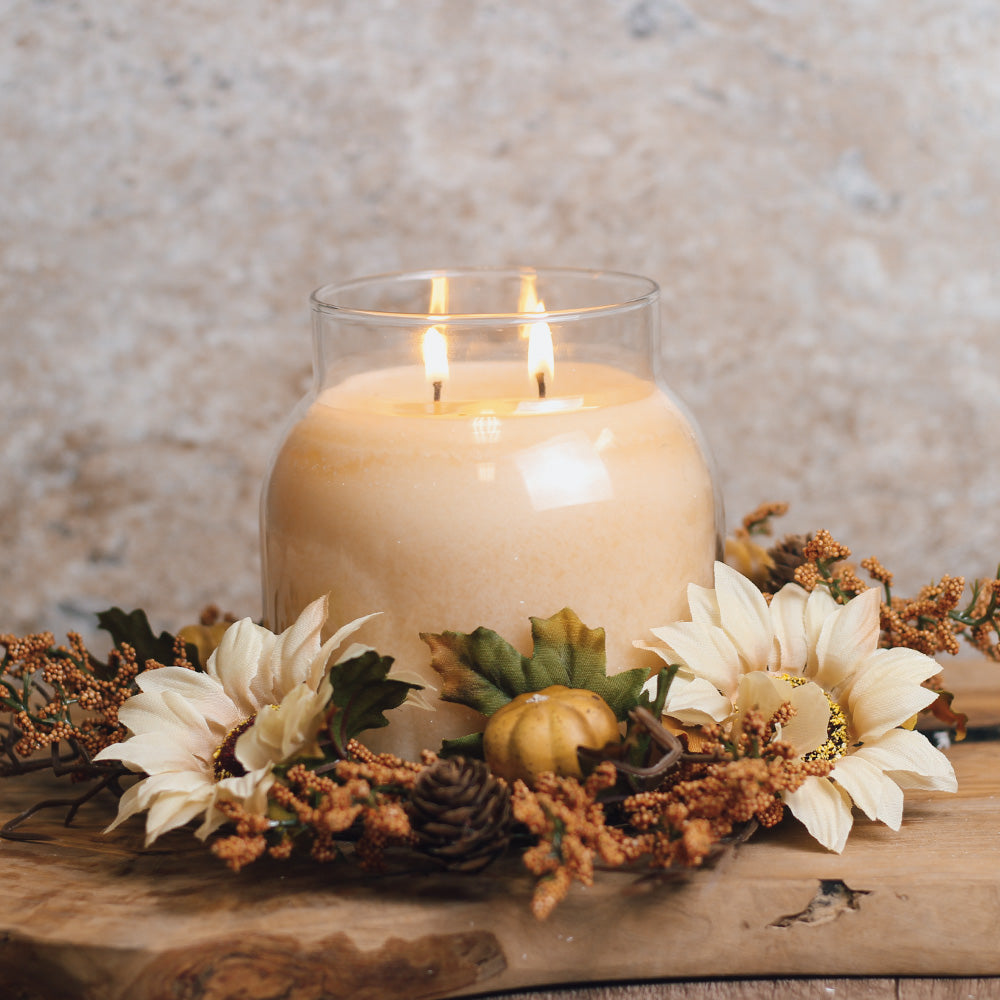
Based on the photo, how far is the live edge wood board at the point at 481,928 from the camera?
50 cm

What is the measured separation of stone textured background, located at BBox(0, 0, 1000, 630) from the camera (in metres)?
1.20

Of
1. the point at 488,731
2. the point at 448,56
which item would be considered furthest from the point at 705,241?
the point at 488,731

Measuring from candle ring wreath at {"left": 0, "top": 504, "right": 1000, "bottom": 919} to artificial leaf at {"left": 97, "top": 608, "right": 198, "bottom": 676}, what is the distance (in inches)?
0.9

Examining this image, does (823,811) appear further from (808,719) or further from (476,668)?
(476,668)

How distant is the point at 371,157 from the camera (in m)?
1.22

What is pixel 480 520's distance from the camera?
0.59 metres

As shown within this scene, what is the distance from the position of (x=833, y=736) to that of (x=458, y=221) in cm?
78

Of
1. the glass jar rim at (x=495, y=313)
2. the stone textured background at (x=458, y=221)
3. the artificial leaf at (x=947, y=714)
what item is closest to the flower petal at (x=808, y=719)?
the artificial leaf at (x=947, y=714)

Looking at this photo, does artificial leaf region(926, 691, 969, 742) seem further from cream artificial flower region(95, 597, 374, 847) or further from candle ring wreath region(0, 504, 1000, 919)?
cream artificial flower region(95, 597, 374, 847)

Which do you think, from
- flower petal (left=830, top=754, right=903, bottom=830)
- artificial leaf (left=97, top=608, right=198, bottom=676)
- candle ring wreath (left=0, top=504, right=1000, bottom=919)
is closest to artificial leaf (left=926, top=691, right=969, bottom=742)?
candle ring wreath (left=0, top=504, right=1000, bottom=919)

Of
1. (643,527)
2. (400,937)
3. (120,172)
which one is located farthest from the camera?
(120,172)

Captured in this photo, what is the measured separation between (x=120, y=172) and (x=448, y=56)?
350 mm

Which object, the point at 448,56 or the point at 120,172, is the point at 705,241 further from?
the point at 120,172

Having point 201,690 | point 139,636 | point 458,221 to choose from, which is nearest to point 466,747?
point 201,690
